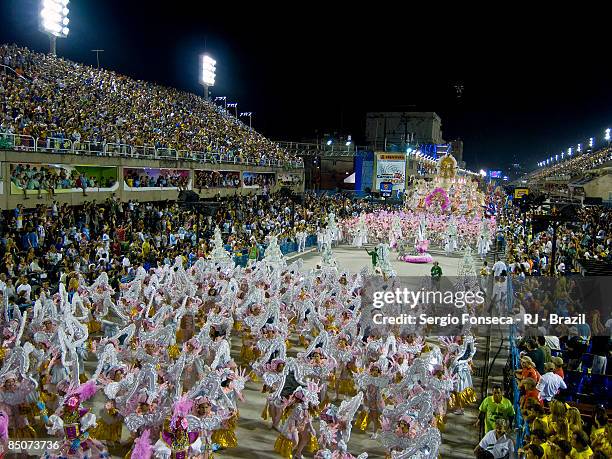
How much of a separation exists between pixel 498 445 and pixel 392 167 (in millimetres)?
43365

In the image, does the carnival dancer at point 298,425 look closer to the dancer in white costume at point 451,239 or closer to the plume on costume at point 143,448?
the plume on costume at point 143,448

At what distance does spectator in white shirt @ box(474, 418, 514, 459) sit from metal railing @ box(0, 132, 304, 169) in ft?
61.6

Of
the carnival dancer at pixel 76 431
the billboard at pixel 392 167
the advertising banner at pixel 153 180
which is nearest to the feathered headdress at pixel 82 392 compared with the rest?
the carnival dancer at pixel 76 431

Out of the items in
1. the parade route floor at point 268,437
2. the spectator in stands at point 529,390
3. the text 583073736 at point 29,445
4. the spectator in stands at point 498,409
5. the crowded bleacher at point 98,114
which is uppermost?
the crowded bleacher at point 98,114

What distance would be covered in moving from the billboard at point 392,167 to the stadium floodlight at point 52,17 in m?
26.6

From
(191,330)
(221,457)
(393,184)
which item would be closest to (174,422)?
(221,457)

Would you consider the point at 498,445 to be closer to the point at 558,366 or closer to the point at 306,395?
the point at 306,395

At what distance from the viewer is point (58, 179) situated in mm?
22047

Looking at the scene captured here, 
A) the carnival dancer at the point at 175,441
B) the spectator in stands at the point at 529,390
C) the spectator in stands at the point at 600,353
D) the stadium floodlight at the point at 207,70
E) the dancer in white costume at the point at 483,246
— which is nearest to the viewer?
the carnival dancer at the point at 175,441

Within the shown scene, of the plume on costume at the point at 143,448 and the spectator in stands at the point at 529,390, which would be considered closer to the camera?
the plume on costume at the point at 143,448

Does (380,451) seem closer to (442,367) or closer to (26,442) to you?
(442,367)

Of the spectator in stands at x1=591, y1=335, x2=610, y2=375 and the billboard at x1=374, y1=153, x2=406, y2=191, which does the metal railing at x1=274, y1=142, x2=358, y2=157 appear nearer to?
the billboard at x1=374, y1=153, x2=406, y2=191

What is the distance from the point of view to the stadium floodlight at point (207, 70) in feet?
184

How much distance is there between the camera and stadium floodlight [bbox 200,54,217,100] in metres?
56.1
